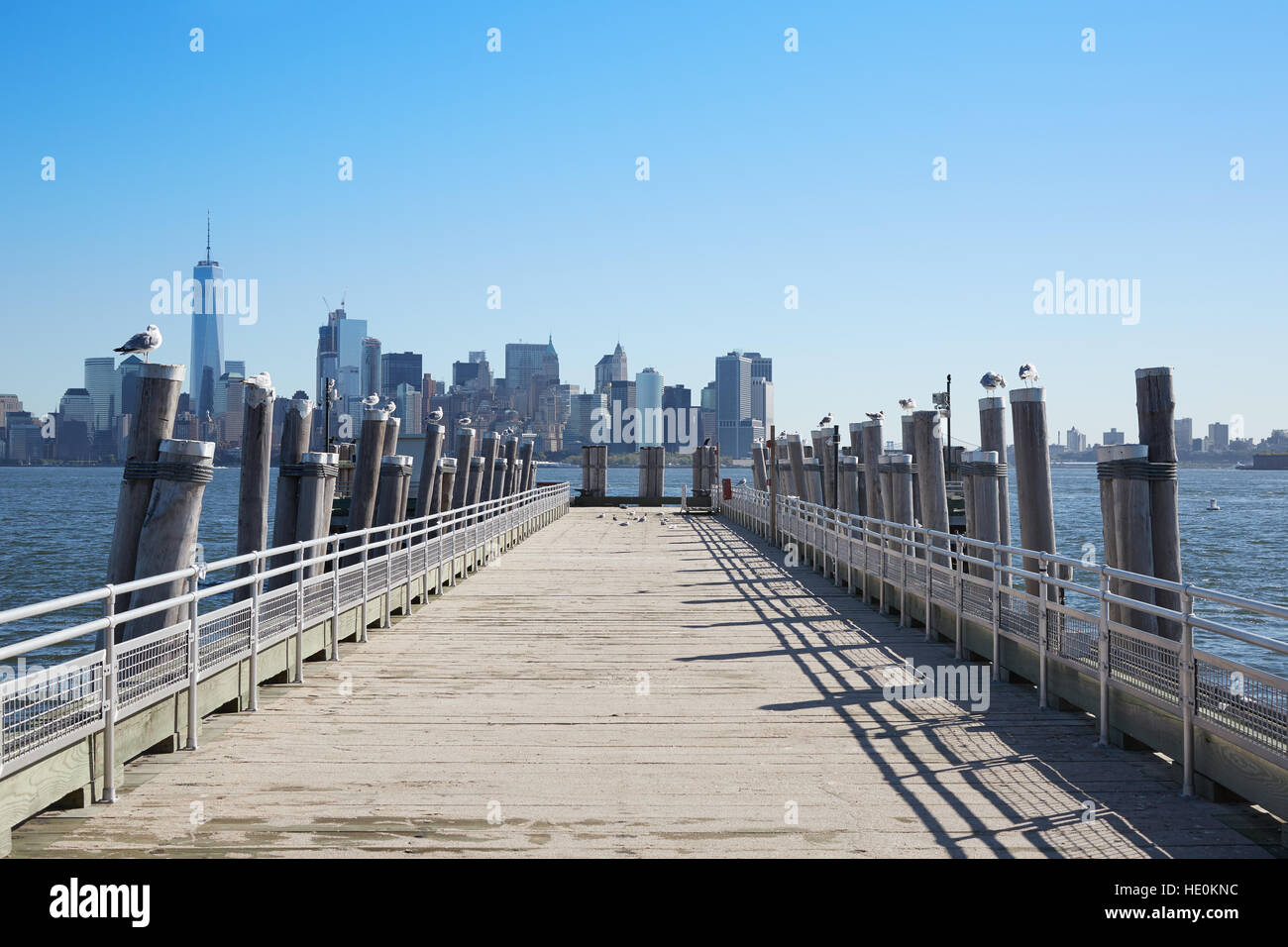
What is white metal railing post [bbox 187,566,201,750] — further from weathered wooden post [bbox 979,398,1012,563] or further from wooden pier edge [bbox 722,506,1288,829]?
weathered wooden post [bbox 979,398,1012,563]

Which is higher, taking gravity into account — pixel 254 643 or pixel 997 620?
pixel 254 643

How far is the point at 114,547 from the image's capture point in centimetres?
935

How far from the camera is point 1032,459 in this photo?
12.5 m

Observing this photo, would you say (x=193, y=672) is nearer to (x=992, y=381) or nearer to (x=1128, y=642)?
→ (x=1128, y=642)

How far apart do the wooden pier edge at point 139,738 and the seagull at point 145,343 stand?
278cm

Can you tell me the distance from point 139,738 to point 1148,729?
21.1 ft

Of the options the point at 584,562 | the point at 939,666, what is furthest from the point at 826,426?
the point at 939,666

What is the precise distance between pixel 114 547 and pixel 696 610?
824 centimetres

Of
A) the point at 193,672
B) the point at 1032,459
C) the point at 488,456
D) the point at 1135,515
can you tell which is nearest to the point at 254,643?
the point at 193,672

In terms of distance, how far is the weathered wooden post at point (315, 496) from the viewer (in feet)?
48.2

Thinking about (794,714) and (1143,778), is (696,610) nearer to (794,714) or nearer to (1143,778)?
(794,714)

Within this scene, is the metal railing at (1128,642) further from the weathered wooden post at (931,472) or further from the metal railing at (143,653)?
the metal railing at (143,653)

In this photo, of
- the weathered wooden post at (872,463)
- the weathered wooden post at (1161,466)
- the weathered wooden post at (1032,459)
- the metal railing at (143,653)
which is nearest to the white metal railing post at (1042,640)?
the weathered wooden post at (1161,466)
